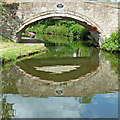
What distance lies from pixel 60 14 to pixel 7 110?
10.3 metres

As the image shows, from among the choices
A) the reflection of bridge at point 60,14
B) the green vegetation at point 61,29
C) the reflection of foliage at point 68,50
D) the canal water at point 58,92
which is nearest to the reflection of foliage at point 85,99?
the canal water at point 58,92

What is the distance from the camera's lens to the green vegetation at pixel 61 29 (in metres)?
24.5

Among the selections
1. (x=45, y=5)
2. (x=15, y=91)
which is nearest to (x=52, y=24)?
(x=45, y=5)

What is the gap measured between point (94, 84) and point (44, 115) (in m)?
2.43

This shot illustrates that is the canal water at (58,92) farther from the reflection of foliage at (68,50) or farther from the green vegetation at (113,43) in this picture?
the green vegetation at (113,43)

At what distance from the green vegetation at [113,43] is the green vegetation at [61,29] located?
9.62 m

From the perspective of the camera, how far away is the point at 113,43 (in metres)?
12.5

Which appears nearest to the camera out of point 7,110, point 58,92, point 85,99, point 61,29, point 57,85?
point 7,110

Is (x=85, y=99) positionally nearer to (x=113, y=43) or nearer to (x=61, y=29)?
(x=113, y=43)

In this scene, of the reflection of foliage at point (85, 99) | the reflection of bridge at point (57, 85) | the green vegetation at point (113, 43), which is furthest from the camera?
the green vegetation at point (113, 43)

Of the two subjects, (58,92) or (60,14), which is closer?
(58,92)

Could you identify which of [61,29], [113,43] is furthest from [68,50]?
[61,29]

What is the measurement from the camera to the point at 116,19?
13.7 m

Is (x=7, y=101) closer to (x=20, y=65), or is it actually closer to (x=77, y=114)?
(x=77, y=114)
